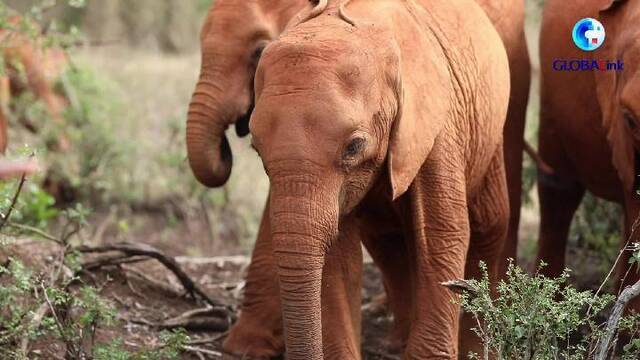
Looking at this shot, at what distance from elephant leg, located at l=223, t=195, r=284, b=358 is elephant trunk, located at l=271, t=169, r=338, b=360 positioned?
73.3 inches

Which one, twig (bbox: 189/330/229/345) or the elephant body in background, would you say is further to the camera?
the elephant body in background

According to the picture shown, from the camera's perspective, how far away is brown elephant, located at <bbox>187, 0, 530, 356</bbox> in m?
6.72

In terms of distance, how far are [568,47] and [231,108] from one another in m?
1.94

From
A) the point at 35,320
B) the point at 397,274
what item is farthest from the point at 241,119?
the point at 35,320

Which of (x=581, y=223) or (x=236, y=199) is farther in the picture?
(x=236, y=199)

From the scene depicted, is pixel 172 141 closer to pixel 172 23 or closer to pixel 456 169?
pixel 172 23

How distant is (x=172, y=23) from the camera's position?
Result: 49.5ft

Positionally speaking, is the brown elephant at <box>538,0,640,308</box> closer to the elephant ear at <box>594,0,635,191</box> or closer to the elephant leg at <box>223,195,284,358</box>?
the elephant ear at <box>594,0,635,191</box>

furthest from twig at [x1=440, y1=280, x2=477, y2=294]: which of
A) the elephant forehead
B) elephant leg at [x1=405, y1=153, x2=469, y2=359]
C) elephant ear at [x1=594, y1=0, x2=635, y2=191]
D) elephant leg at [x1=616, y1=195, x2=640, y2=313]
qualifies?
elephant ear at [x1=594, y1=0, x2=635, y2=191]

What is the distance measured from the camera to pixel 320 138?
5129 millimetres

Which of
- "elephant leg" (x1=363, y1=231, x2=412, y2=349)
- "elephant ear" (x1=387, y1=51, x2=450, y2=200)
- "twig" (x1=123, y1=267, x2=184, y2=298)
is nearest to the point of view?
"elephant ear" (x1=387, y1=51, x2=450, y2=200)

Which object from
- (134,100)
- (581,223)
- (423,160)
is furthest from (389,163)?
(134,100)

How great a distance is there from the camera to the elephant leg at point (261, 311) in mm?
6988
